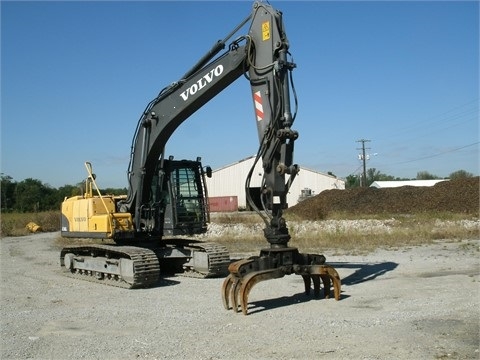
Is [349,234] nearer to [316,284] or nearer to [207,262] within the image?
[207,262]

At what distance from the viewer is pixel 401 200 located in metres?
43.6

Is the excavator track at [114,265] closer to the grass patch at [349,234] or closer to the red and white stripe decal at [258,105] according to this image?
the red and white stripe decal at [258,105]

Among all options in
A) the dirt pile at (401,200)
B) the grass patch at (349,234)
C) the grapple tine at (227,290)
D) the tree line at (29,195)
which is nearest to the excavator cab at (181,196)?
the grapple tine at (227,290)

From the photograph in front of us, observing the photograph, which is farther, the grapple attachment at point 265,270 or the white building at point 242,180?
the white building at point 242,180

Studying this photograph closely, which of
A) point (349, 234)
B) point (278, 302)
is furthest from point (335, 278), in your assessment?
point (349, 234)

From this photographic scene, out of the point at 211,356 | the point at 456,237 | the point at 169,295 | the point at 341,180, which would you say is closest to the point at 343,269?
the point at 169,295

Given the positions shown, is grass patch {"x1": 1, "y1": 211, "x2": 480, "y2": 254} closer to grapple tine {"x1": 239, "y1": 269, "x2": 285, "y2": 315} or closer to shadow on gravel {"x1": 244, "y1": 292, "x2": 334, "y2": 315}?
shadow on gravel {"x1": 244, "y1": 292, "x2": 334, "y2": 315}

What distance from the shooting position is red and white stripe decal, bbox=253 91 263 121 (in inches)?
390

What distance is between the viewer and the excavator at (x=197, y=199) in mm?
9320

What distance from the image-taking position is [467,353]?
6219 mm

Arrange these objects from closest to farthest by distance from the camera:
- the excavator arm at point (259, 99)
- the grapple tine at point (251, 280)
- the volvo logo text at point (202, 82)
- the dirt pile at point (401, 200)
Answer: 1. the grapple tine at point (251, 280)
2. the excavator arm at point (259, 99)
3. the volvo logo text at point (202, 82)
4. the dirt pile at point (401, 200)

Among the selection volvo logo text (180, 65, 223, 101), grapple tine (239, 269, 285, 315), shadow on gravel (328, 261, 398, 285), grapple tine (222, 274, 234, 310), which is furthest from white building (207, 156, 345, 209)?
grapple tine (239, 269, 285, 315)

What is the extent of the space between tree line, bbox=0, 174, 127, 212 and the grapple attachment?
52078mm

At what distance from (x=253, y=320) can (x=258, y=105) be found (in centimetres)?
379
